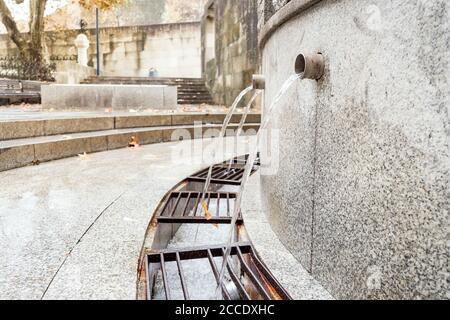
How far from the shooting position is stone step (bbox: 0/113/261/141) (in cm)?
496

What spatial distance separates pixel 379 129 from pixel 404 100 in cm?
17

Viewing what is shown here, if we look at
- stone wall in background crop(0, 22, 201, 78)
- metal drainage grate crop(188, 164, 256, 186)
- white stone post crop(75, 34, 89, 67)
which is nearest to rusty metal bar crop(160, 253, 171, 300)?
metal drainage grate crop(188, 164, 256, 186)

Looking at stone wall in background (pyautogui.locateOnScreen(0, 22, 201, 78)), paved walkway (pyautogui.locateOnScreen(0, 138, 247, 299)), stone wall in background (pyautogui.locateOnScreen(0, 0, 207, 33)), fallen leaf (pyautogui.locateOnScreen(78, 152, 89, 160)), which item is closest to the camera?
paved walkway (pyautogui.locateOnScreen(0, 138, 247, 299))

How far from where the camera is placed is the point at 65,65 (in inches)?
553

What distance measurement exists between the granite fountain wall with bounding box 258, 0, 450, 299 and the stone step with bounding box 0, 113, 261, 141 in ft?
13.7

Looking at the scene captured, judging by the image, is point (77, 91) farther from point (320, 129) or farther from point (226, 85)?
point (320, 129)

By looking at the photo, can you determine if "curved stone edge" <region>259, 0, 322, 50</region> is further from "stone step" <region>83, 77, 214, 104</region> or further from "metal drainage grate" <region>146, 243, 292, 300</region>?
"stone step" <region>83, 77, 214, 104</region>

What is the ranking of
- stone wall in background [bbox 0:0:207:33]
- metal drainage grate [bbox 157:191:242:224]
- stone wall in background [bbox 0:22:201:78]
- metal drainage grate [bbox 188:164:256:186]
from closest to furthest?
metal drainage grate [bbox 157:191:242:224] < metal drainage grate [bbox 188:164:256:186] < stone wall in background [bbox 0:22:201:78] < stone wall in background [bbox 0:0:207:33]

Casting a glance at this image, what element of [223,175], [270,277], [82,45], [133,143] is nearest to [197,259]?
[270,277]

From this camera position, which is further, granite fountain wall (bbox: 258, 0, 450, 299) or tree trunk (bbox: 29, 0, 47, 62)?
tree trunk (bbox: 29, 0, 47, 62)

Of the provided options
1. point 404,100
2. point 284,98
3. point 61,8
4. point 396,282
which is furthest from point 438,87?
point 61,8

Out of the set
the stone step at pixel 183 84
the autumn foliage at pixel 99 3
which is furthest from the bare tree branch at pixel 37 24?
the stone step at pixel 183 84

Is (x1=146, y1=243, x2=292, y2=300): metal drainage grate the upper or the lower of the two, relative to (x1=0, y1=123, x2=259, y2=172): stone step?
lower

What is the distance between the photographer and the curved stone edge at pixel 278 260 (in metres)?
1.85
